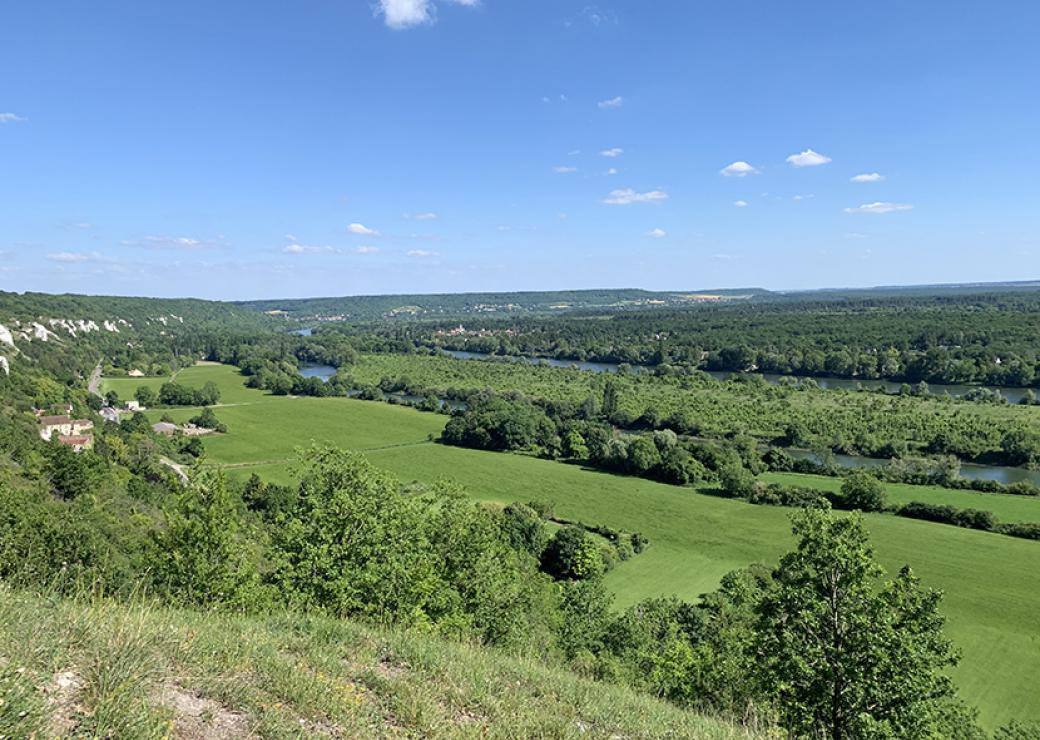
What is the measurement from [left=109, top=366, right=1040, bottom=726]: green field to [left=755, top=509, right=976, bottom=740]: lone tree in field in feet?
42.7

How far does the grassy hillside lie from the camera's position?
3.93 meters

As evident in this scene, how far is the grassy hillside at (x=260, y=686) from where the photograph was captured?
12.9 feet

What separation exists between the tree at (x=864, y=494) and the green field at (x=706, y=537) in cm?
130

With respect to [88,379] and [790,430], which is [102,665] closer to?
[790,430]

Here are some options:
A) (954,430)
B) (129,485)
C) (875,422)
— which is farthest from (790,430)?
(129,485)

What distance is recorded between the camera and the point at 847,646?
10328 mm

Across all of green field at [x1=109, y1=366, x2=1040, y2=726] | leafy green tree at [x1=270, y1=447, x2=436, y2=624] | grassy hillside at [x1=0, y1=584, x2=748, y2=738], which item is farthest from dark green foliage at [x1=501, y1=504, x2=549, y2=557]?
grassy hillside at [x1=0, y1=584, x2=748, y2=738]

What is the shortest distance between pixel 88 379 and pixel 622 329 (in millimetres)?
145649

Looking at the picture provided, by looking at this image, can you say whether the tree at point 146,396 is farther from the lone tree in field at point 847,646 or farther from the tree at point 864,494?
the lone tree in field at point 847,646

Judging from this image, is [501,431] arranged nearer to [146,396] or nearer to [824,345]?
[146,396]

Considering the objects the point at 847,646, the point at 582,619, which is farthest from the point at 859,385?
the point at 847,646

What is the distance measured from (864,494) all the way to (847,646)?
39623 millimetres

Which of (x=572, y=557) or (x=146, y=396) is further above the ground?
(x=146, y=396)

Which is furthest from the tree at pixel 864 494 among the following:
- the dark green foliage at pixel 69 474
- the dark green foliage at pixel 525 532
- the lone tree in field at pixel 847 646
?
the dark green foliage at pixel 69 474
